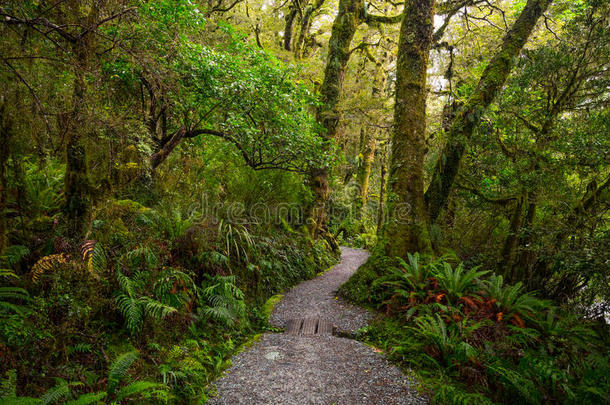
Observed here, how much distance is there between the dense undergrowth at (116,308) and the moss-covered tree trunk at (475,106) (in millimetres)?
5239

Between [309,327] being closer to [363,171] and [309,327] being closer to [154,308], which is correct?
[154,308]

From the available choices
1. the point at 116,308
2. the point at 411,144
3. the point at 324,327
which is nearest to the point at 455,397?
the point at 324,327

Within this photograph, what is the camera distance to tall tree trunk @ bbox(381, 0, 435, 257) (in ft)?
22.6

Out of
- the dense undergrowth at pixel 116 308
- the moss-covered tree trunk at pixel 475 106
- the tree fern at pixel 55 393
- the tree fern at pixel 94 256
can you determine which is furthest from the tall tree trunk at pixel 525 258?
the tree fern at pixel 55 393

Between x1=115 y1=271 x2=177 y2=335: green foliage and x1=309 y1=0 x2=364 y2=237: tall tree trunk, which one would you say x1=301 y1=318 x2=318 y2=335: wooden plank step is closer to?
x1=115 y1=271 x2=177 y2=335: green foliage

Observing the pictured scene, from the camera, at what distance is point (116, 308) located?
3600 millimetres

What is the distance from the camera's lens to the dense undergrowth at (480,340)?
11.3ft

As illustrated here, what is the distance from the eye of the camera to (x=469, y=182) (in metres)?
8.29

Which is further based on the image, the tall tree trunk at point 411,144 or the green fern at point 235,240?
the tall tree trunk at point 411,144

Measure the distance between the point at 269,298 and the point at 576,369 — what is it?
5305 mm

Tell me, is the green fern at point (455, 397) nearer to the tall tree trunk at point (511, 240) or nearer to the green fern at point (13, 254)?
the tall tree trunk at point (511, 240)

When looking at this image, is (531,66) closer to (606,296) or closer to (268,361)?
(606,296)

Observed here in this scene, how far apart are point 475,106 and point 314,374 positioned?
6862mm

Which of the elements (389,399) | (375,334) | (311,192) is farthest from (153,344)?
(311,192)
